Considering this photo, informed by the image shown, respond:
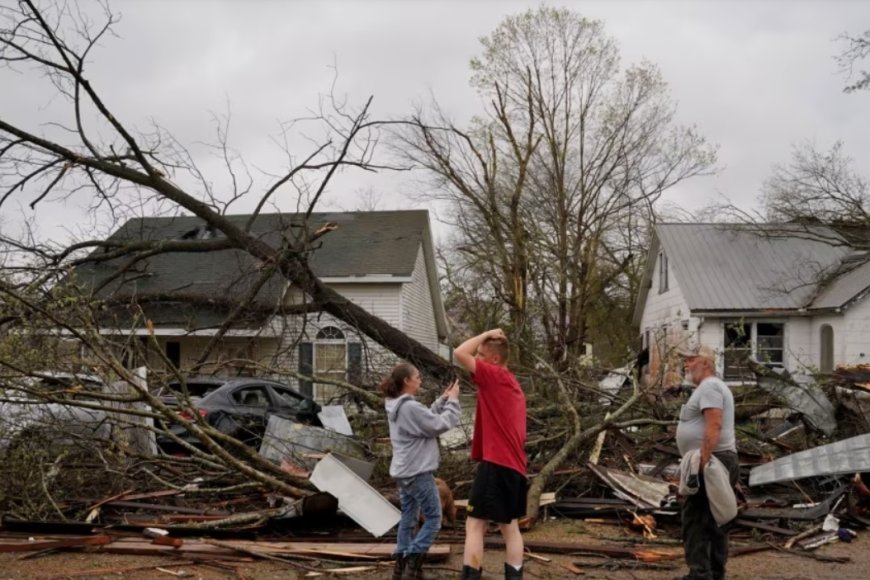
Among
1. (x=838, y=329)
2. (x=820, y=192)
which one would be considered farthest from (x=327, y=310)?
(x=820, y=192)

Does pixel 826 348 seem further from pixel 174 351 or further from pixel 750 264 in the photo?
pixel 174 351

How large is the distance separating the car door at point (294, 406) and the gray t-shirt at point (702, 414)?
7741mm

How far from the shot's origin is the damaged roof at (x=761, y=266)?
790 inches

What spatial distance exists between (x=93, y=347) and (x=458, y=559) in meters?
3.53

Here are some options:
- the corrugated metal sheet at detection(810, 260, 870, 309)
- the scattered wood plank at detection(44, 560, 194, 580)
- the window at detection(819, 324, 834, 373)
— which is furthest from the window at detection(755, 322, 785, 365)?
the scattered wood plank at detection(44, 560, 194, 580)

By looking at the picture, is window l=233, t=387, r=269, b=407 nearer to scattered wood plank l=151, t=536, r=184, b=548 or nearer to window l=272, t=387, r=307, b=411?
window l=272, t=387, r=307, b=411

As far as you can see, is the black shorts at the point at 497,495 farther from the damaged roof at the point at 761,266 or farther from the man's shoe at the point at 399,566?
the damaged roof at the point at 761,266

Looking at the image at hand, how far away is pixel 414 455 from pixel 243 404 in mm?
7089

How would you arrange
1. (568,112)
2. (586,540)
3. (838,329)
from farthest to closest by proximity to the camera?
(568,112)
(838,329)
(586,540)

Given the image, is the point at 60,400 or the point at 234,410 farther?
the point at 234,410

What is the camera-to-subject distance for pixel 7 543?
6.05 metres

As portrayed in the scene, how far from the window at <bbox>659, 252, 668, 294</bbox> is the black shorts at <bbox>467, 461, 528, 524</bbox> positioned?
19643 millimetres

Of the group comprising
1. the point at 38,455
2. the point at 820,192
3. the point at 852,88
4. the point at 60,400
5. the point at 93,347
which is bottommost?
the point at 38,455

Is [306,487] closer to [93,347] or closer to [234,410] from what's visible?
[93,347]
